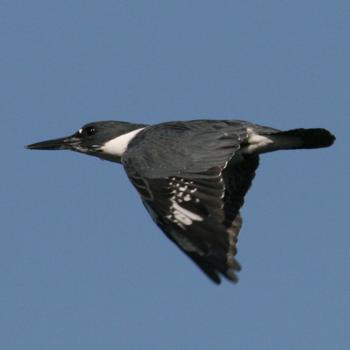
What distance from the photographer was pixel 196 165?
8.99m

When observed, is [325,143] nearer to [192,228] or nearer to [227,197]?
[227,197]

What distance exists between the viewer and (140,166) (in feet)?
29.8

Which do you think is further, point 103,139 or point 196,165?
point 103,139

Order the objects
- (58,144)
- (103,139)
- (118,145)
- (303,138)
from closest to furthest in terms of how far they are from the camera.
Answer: (303,138), (118,145), (103,139), (58,144)

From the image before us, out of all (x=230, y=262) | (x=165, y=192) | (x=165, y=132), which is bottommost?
(x=230, y=262)

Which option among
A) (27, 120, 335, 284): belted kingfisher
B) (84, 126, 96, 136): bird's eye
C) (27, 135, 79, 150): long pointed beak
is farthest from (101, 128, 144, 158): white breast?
(27, 135, 79, 150): long pointed beak

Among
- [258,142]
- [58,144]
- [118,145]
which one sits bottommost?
[258,142]

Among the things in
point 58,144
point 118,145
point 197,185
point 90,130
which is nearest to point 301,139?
point 197,185

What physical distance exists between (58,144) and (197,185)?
3059 mm

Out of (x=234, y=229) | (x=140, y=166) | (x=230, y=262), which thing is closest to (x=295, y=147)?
(x=234, y=229)

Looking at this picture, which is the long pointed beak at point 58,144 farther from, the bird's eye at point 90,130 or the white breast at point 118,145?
the white breast at point 118,145

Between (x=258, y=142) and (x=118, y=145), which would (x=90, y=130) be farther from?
(x=258, y=142)

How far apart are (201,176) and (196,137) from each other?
35.0 inches

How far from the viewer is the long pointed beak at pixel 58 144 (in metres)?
11.2
